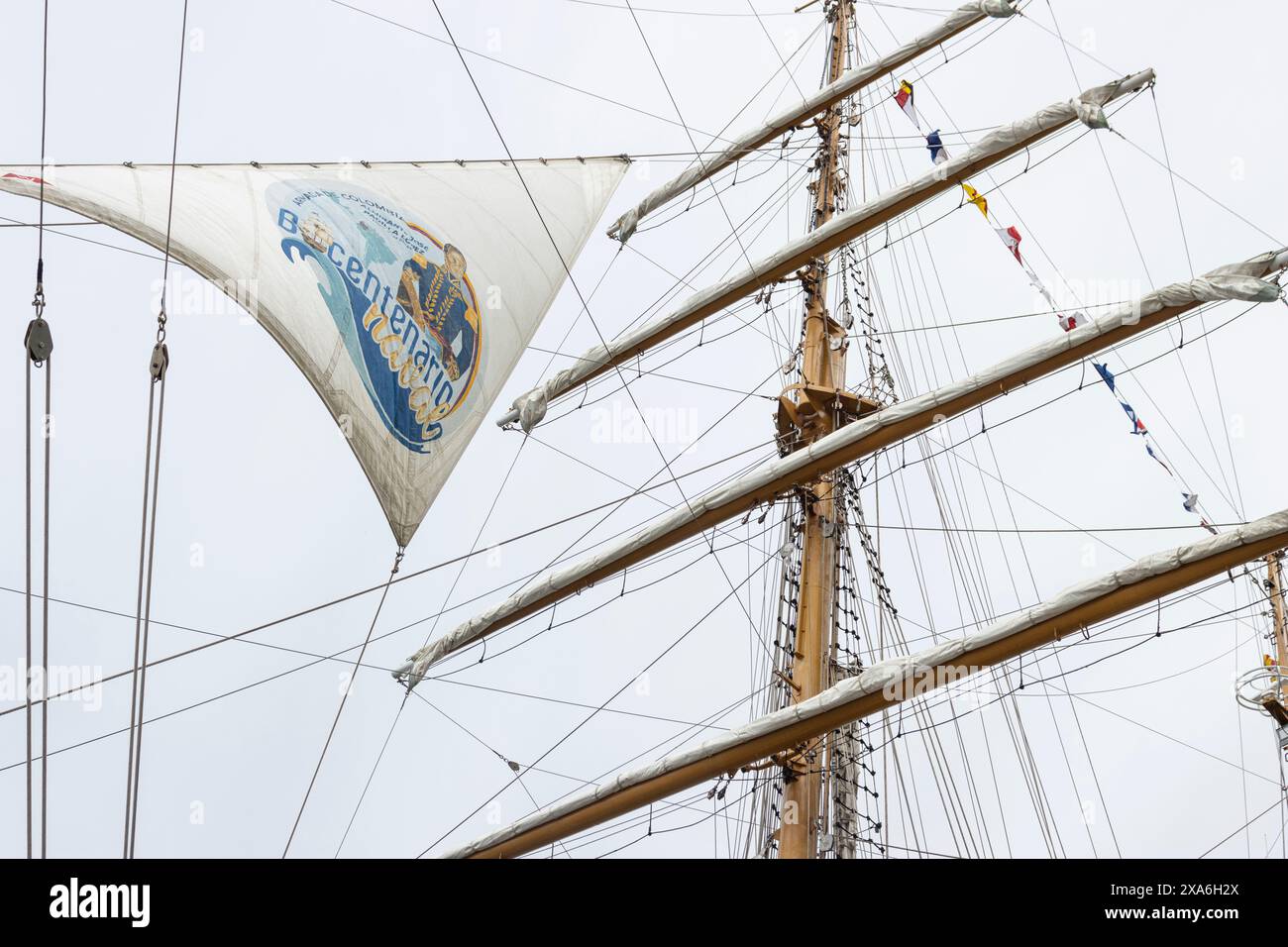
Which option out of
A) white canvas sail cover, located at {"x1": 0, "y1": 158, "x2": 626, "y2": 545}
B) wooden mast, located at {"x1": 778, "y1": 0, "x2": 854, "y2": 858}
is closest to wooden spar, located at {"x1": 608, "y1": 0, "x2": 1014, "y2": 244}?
wooden mast, located at {"x1": 778, "y1": 0, "x2": 854, "y2": 858}

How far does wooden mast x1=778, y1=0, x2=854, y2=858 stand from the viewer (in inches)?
516

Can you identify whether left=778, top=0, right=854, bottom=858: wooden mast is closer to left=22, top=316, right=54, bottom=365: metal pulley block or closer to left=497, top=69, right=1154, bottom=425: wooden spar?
left=497, top=69, right=1154, bottom=425: wooden spar

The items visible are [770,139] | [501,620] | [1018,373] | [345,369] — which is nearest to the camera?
[345,369]

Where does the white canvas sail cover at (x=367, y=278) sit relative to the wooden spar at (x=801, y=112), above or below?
below

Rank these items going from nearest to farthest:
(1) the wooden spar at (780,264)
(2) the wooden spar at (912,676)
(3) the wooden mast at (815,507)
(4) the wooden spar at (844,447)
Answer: (2) the wooden spar at (912,676) → (4) the wooden spar at (844,447) → (3) the wooden mast at (815,507) → (1) the wooden spar at (780,264)

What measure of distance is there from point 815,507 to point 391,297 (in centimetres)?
620

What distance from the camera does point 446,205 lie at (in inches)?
499

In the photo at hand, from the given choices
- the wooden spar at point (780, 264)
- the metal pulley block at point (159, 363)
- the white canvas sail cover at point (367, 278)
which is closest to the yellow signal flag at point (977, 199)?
the wooden spar at point (780, 264)

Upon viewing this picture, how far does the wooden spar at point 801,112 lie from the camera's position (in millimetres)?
16750
